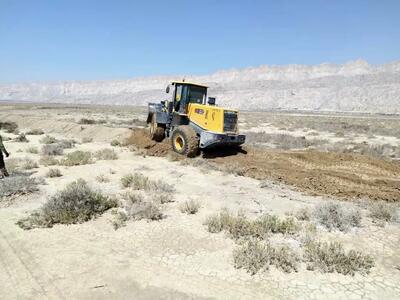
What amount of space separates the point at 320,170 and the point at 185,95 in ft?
21.0

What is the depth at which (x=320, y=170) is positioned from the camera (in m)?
13.0

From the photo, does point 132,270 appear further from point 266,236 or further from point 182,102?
point 182,102

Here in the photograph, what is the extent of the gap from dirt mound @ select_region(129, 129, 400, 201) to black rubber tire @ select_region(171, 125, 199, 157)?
2.52 ft

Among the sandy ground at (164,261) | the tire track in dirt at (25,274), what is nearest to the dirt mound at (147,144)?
the sandy ground at (164,261)

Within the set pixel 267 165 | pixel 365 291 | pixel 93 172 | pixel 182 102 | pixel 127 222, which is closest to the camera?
pixel 365 291

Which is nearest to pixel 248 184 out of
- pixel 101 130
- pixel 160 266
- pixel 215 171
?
pixel 215 171

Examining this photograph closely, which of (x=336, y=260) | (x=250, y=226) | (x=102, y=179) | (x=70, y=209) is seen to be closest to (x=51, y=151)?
(x=102, y=179)

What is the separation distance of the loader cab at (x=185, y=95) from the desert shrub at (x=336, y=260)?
10.3 m

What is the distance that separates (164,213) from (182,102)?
810cm

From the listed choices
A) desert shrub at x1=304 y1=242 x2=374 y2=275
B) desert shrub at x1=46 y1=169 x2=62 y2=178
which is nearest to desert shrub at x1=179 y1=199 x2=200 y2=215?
desert shrub at x1=304 y1=242 x2=374 y2=275

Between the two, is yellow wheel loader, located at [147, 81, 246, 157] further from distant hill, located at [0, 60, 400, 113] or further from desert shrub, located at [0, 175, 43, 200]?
distant hill, located at [0, 60, 400, 113]

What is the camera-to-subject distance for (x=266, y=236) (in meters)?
7.07

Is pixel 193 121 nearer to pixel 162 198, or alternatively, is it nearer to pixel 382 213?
pixel 162 198

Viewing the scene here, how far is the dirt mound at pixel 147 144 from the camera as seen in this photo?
16359 millimetres
